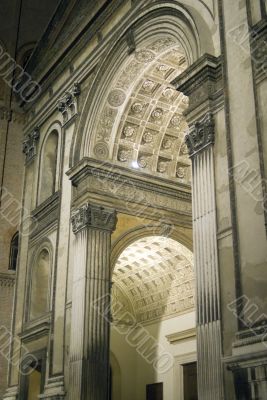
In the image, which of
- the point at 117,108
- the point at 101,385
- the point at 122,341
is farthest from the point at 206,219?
the point at 122,341

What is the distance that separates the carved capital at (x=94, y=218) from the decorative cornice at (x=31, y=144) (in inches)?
168

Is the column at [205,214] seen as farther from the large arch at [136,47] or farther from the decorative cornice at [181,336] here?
the decorative cornice at [181,336]

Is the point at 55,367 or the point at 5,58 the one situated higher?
the point at 5,58

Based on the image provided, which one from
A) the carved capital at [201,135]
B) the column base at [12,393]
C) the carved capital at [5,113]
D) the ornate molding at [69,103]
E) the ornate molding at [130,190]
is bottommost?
the column base at [12,393]

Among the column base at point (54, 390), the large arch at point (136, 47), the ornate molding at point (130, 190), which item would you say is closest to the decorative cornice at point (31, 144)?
the large arch at point (136, 47)

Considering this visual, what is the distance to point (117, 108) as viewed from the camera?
13930 millimetres

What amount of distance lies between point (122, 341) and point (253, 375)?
36.4 feet

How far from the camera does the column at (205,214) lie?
8.33 m

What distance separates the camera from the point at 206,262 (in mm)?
8953

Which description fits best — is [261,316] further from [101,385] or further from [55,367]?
[55,367]

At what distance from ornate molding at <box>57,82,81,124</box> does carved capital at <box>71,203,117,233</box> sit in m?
2.80

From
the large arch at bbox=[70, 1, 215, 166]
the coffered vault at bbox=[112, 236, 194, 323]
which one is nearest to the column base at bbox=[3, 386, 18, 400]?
the coffered vault at bbox=[112, 236, 194, 323]

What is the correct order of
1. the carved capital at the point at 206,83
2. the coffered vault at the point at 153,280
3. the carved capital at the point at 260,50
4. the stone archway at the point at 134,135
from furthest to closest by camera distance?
the coffered vault at the point at 153,280 < the stone archway at the point at 134,135 < the carved capital at the point at 206,83 < the carved capital at the point at 260,50

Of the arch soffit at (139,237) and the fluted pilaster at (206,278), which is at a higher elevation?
the arch soffit at (139,237)
